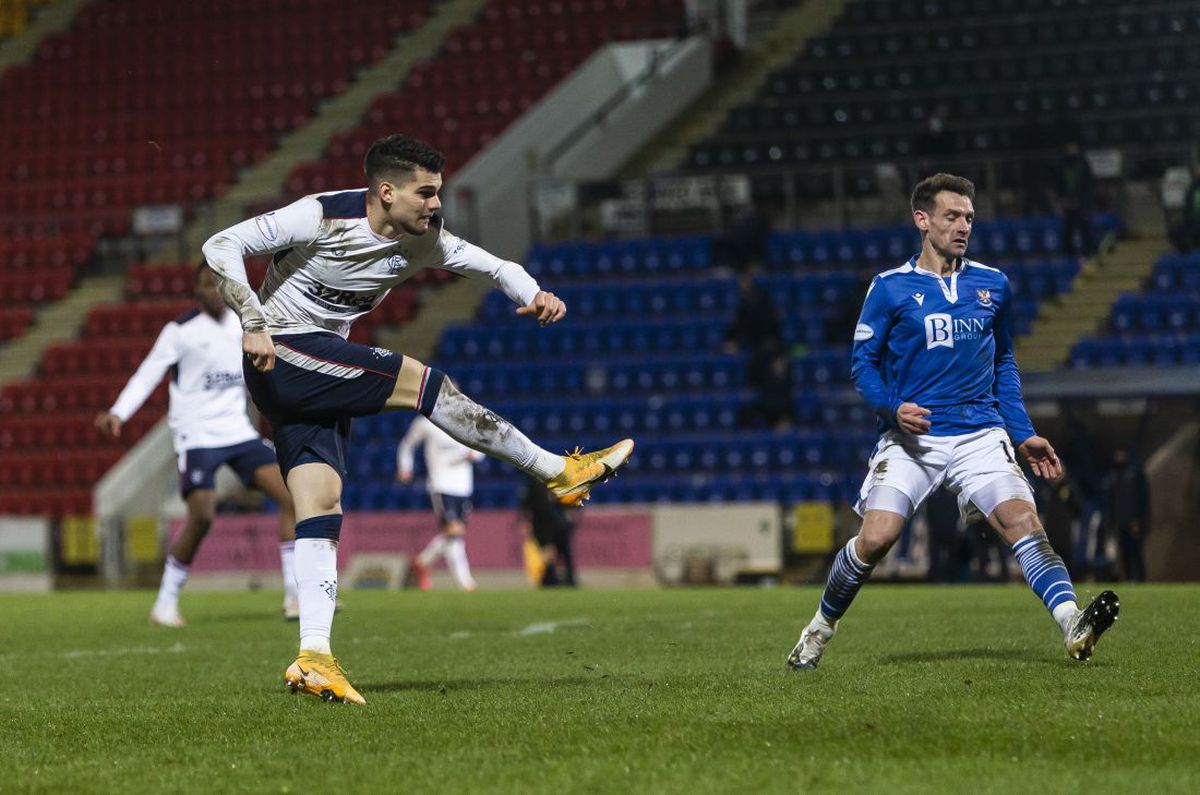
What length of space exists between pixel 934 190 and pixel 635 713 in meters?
2.96

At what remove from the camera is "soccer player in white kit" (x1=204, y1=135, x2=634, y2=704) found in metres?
7.51

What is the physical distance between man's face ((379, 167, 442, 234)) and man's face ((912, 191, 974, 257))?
7.33 feet

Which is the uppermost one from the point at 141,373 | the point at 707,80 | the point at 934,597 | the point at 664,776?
the point at 707,80

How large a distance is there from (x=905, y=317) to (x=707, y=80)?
24.6 m

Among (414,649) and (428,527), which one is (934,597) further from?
(428,527)

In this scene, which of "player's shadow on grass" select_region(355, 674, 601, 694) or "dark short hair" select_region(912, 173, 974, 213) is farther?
"dark short hair" select_region(912, 173, 974, 213)

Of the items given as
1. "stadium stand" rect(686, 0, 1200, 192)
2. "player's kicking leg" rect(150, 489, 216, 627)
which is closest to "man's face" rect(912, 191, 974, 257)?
"player's kicking leg" rect(150, 489, 216, 627)

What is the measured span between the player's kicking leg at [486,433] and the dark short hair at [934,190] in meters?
1.84

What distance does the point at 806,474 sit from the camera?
2358cm

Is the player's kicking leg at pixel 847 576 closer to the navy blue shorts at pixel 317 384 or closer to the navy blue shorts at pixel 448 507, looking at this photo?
the navy blue shorts at pixel 317 384

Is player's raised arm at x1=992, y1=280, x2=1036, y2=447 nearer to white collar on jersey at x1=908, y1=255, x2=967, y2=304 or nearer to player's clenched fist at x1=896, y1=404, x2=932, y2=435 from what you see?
white collar on jersey at x1=908, y1=255, x2=967, y2=304

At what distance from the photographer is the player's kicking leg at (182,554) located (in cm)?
1401

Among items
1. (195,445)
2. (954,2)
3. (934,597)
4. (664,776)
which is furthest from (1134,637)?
(954,2)

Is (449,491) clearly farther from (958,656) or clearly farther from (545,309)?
(545,309)
